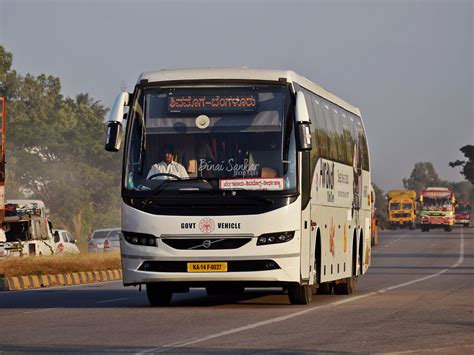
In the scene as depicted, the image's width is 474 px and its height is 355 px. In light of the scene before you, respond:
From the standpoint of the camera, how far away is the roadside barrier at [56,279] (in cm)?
3105

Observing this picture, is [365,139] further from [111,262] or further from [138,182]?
[111,262]

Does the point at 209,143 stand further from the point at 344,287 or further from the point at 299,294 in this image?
the point at 344,287

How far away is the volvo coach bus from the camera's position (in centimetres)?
1992

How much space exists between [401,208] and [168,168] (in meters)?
101

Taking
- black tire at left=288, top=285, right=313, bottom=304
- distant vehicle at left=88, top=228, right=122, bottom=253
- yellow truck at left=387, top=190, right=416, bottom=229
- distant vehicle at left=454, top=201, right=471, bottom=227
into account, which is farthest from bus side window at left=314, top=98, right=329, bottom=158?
distant vehicle at left=454, top=201, right=471, bottom=227

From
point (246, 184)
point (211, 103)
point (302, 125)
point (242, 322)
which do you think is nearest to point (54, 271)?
point (211, 103)

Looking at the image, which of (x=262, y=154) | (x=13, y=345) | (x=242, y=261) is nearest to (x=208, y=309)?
(x=242, y=261)

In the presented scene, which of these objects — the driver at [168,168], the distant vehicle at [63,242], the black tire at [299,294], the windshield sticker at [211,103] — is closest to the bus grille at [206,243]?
the driver at [168,168]

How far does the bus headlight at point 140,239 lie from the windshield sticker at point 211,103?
→ 1.82 meters

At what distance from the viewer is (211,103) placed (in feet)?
67.3

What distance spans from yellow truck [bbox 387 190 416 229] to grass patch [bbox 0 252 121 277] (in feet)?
262

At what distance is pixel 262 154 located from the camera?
20172mm

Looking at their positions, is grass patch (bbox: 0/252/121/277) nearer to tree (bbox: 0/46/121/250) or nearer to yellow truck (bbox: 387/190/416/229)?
tree (bbox: 0/46/121/250)

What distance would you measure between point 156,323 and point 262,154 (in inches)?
147
